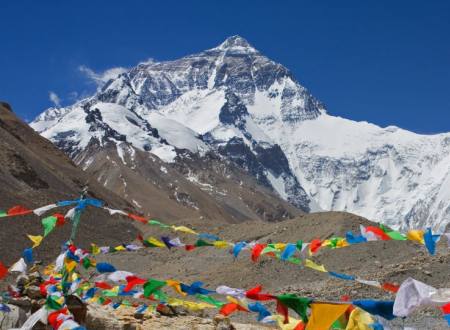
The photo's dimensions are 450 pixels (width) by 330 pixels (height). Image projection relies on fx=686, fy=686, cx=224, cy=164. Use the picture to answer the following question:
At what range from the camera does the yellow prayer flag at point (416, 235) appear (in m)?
7.50

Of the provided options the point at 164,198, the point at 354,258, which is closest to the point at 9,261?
the point at 354,258

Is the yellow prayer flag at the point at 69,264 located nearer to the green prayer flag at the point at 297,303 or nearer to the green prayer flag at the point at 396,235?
the green prayer flag at the point at 297,303

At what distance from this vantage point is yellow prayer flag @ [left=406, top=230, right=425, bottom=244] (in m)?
7.50

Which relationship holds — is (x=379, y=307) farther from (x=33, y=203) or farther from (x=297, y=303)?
(x=33, y=203)

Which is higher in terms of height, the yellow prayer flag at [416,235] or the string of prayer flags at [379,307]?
the yellow prayer flag at [416,235]

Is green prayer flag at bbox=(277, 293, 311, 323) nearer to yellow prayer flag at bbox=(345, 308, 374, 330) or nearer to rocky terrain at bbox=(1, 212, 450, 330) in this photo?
yellow prayer flag at bbox=(345, 308, 374, 330)

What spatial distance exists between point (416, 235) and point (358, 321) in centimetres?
126

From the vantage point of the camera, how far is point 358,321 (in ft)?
23.0

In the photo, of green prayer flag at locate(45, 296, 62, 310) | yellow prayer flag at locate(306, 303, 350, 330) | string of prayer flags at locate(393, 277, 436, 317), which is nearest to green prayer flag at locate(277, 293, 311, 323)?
yellow prayer flag at locate(306, 303, 350, 330)

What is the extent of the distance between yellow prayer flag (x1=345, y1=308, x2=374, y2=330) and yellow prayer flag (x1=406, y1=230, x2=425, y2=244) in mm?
1096

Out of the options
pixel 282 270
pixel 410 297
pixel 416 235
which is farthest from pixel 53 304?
pixel 282 270

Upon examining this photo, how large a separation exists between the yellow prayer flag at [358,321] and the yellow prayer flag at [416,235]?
3.60 ft

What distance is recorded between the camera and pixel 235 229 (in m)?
45.9

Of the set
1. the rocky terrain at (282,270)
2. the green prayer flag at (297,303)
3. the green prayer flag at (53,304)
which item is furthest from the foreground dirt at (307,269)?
the green prayer flag at (297,303)
